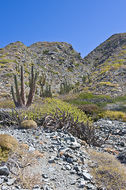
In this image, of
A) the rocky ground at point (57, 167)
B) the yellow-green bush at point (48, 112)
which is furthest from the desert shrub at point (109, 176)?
the yellow-green bush at point (48, 112)

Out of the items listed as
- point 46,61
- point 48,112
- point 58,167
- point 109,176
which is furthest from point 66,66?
point 109,176

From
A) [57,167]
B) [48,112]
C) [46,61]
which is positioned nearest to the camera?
[57,167]

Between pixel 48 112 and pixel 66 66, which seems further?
pixel 66 66

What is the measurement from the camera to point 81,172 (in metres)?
3.47

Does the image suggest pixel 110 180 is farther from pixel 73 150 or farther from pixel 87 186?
pixel 73 150

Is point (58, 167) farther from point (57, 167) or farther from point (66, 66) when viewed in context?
point (66, 66)

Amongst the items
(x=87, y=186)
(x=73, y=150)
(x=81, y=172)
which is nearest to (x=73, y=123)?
(x=73, y=150)

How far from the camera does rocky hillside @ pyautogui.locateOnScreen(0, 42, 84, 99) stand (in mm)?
38128

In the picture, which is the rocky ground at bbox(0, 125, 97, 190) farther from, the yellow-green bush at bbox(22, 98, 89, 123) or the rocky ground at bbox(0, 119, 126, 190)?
the yellow-green bush at bbox(22, 98, 89, 123)

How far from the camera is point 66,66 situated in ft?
205

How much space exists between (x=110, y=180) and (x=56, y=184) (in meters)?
1.15

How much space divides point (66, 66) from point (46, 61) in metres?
8.26

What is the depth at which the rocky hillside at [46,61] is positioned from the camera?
125ft

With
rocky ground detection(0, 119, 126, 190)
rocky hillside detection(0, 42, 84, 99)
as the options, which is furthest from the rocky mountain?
rocky ground detection(0, 119, 126, 190)
